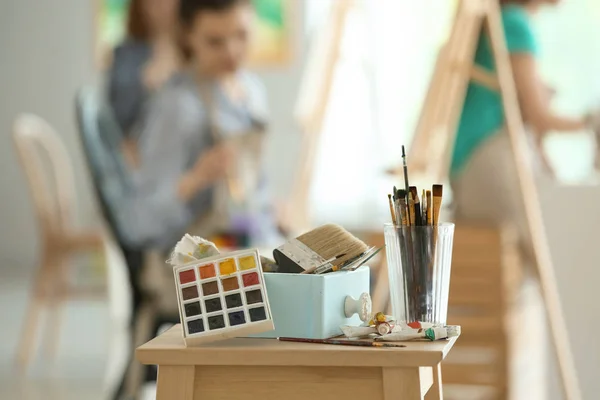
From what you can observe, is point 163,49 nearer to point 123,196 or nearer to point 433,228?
point 123,196

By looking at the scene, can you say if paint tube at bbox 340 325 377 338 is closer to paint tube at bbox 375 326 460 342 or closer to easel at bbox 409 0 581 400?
paint tube at bbox 375 326 460 342

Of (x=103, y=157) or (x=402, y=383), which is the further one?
(x=103, y=157)

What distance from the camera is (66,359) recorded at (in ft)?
12.5

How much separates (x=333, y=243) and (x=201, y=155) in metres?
1.68

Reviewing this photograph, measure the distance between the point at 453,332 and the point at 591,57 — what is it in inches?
184

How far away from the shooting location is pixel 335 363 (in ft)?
3.37

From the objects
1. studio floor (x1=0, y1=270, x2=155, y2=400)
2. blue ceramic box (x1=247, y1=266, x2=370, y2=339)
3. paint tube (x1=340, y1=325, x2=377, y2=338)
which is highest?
blue ceramic box (x1=247, y1=266, x2=370, y2=339)

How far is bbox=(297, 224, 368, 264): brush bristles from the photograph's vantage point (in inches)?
45.9

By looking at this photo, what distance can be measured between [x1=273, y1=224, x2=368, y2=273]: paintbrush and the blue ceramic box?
0.04 metres

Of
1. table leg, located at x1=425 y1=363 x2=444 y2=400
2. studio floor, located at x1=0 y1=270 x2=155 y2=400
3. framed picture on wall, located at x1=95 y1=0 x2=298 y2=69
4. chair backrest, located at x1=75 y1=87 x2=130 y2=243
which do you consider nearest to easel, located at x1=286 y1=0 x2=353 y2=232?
chair backrest, located at x1=75 y1=87 x2=130 y2=243

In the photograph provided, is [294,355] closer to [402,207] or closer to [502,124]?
[402,207]

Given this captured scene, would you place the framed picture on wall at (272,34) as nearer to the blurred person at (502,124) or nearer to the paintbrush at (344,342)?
the blurred person at (502,124)

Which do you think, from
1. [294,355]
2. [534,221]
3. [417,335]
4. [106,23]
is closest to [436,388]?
[417,335]

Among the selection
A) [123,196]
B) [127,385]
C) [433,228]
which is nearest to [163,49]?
[123,196]
